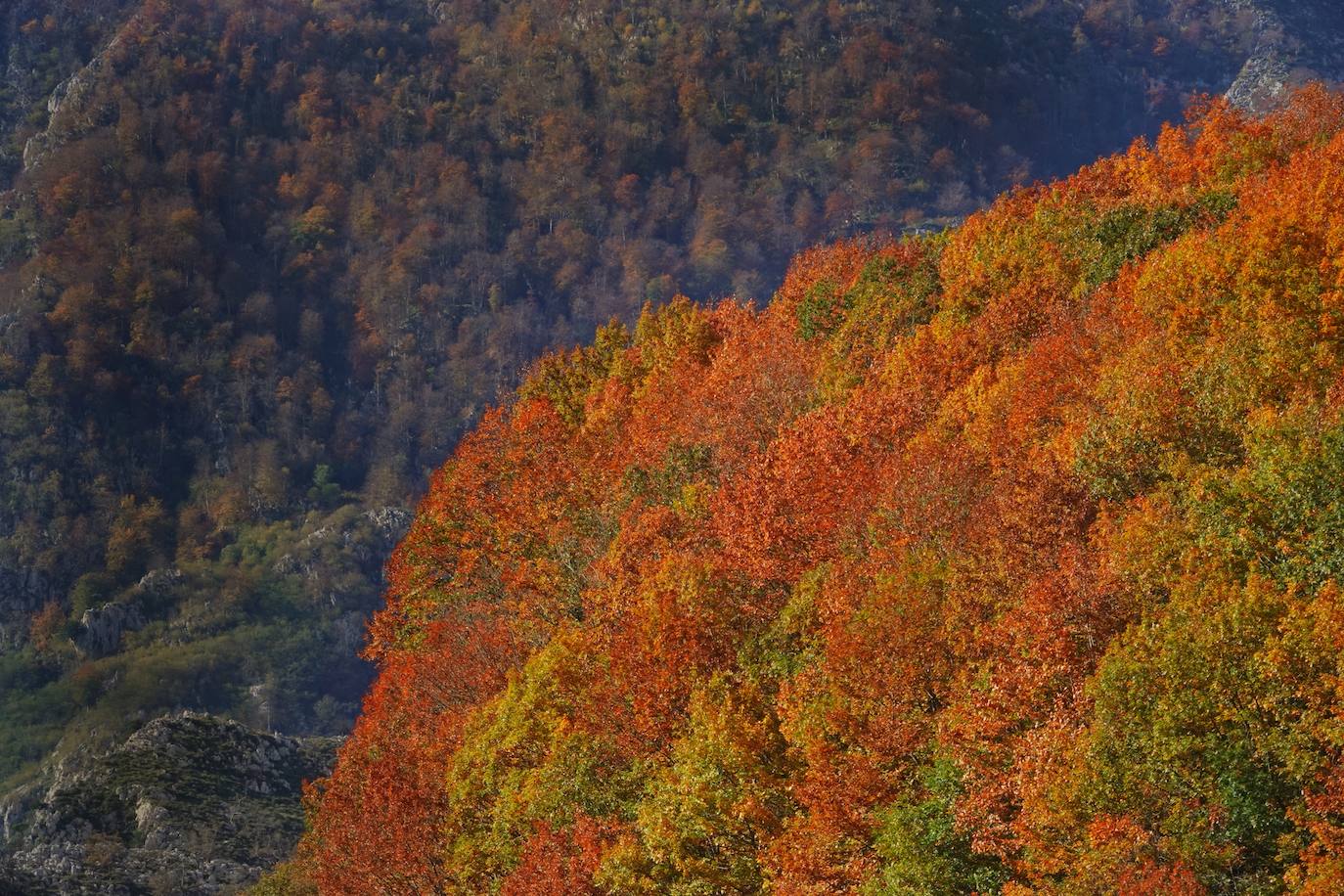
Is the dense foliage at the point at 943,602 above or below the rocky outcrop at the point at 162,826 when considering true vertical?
above

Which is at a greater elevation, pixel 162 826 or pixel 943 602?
pixel 943 602

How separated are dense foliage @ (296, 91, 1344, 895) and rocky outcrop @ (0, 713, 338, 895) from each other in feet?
231

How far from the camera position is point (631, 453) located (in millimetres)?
98500

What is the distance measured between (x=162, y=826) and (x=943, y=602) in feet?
473

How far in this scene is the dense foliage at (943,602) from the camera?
3941 centimetres

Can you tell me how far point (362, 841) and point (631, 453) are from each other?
31.5 m

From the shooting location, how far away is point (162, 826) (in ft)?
569

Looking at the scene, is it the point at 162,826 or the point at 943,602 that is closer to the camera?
the point at 943,602

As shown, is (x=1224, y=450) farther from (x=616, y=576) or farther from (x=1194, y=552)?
(x=616, y=576)

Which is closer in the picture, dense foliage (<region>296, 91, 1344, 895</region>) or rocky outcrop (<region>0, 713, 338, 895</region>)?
dense foliage (<region>296, 91, 1344, 895</region>)

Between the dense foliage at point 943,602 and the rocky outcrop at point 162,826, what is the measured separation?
7048 centimetres

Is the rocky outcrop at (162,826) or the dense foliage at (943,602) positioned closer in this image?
the dense foliage at (943,602)

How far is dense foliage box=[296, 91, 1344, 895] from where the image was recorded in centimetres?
3941

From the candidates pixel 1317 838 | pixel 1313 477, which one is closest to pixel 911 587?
pixel 1313 477
